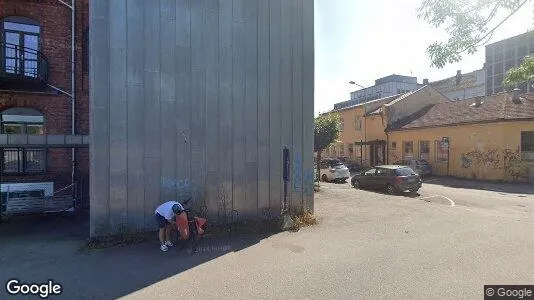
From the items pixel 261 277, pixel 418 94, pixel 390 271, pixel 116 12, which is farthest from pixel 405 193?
pixel 418 94

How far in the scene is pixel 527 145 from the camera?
19141mm

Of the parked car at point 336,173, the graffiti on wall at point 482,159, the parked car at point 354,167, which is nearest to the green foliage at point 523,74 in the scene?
the parked car at point 336,173

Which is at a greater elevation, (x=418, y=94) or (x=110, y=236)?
(x=418, y=94)

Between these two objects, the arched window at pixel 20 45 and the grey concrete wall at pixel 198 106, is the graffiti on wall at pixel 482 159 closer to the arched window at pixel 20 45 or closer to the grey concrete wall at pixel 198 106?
the grey concrete wall at pixel 198 106

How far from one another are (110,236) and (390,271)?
20.9 feet

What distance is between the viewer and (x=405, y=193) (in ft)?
50.7

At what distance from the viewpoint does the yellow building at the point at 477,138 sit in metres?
19.2

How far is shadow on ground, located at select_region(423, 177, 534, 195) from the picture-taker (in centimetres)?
1618

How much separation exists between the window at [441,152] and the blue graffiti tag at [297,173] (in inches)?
714

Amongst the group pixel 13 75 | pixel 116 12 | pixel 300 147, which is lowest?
pixel 300 147

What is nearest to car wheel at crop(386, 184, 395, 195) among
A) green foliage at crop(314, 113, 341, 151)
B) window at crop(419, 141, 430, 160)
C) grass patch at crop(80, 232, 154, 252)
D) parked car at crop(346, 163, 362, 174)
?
green foliage at crop(314, 113, 341, 151)

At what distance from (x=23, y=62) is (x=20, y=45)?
0.71 metres

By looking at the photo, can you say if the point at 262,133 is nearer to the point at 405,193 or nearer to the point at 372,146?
the point at 405,193

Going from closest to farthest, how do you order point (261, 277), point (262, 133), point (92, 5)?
point (261, 277) < point (92, 5) < point (262, 133)
